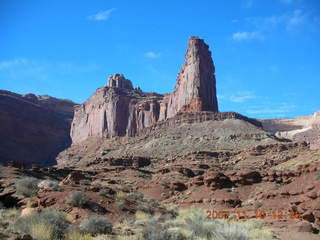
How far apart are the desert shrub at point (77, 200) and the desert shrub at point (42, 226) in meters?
4.06

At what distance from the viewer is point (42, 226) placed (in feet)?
34.1

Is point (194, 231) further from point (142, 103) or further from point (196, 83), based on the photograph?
point (142, 103)

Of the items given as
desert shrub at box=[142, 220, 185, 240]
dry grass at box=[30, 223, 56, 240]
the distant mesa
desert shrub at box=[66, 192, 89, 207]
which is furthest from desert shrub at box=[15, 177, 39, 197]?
the distant mesa

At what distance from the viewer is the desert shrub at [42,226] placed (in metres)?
10.0

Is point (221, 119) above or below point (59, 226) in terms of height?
above

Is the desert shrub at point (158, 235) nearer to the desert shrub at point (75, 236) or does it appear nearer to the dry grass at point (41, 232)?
the desert shrub at point (75, 236)

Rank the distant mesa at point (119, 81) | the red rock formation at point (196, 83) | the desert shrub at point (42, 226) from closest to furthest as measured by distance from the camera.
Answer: the desert shrub at point (42, 226) → the red rock formation at point (196, 83) → the distant mesa at point (119, 81)

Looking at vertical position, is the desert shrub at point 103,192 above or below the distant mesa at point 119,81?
below

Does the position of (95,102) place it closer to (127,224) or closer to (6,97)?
(6,97)

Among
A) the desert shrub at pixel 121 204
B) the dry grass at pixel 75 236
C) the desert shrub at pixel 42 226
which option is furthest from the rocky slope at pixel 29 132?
the dry grass at pixel 75 236

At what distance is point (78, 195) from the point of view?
16062mm

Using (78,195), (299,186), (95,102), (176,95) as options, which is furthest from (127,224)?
(95,102)

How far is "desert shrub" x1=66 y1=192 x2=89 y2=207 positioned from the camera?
15.9 meters

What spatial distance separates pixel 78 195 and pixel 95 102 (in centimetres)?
12168
